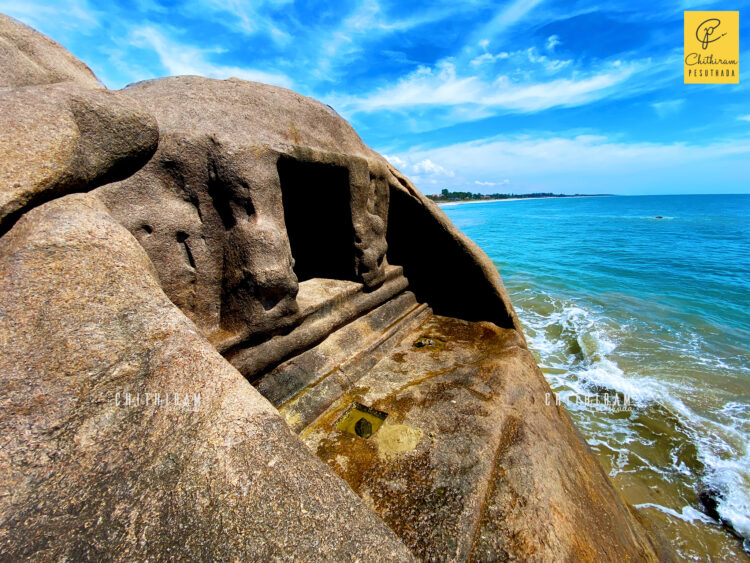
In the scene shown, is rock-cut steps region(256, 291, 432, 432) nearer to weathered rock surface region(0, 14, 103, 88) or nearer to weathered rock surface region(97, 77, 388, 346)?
weathered rock surface region(97, 77, 388, 346)

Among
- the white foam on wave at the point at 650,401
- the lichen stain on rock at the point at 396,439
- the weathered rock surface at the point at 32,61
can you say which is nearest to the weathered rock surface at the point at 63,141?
the weathered rock surface at the point at 32,61

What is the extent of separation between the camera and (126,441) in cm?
114

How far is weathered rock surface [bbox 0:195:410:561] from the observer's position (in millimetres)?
990

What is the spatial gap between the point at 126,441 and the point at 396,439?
154 cm

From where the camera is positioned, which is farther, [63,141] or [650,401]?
[650,401]

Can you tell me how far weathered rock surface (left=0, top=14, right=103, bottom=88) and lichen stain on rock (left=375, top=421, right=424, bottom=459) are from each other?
282 centimetres

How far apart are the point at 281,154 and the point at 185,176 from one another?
0.67 metres

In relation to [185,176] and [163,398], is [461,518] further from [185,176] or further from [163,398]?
[185,176]

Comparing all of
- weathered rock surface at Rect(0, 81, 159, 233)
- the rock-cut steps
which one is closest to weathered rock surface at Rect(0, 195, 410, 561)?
weathered rock surface at Rect(0, 81, 159, 233)

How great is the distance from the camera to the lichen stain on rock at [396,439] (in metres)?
2.13

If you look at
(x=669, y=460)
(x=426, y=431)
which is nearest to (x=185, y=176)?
(x=426, y=431)

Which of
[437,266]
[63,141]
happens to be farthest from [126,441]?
Answer: [437,266]

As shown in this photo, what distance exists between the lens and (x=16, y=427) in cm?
106

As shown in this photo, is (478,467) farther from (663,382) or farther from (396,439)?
(663,382)
